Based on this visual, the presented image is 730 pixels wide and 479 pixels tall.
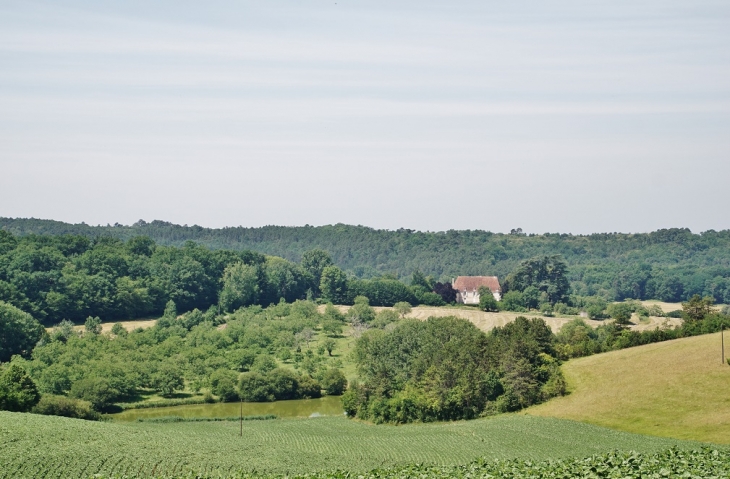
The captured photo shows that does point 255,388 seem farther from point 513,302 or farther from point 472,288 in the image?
point 472,288

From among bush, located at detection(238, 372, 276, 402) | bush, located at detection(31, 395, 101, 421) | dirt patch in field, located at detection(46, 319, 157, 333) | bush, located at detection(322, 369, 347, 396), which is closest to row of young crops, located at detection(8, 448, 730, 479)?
bush, located at detection(31, 395, 101, 421)

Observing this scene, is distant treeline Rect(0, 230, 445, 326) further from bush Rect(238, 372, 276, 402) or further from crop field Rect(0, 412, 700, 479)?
crop field Rect(0, 412, 700, 479)

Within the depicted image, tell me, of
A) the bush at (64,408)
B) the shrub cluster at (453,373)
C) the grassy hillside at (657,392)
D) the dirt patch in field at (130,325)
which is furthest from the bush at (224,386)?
the dirt patch in field at (130,325)

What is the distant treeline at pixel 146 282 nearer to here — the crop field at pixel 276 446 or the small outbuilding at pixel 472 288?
the small outbuilding at pixel 472 288

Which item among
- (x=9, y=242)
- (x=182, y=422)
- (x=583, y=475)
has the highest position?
(x=9, y=242)

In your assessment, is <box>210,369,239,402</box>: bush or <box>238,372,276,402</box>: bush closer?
<box>210,369,239,402</box>: bush

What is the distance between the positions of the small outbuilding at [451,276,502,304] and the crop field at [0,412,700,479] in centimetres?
9320

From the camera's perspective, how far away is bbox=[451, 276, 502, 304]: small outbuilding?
6142 inches

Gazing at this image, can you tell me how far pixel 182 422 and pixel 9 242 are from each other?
81328 mm

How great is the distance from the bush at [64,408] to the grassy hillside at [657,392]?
35.6 metres

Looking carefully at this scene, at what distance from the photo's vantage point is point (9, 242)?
139250 mm

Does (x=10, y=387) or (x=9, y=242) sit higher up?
(x=9, y=242)

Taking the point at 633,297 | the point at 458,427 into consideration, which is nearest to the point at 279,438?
the point at 458,427

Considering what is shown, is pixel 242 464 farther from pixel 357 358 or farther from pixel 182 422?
pixel 357 358
